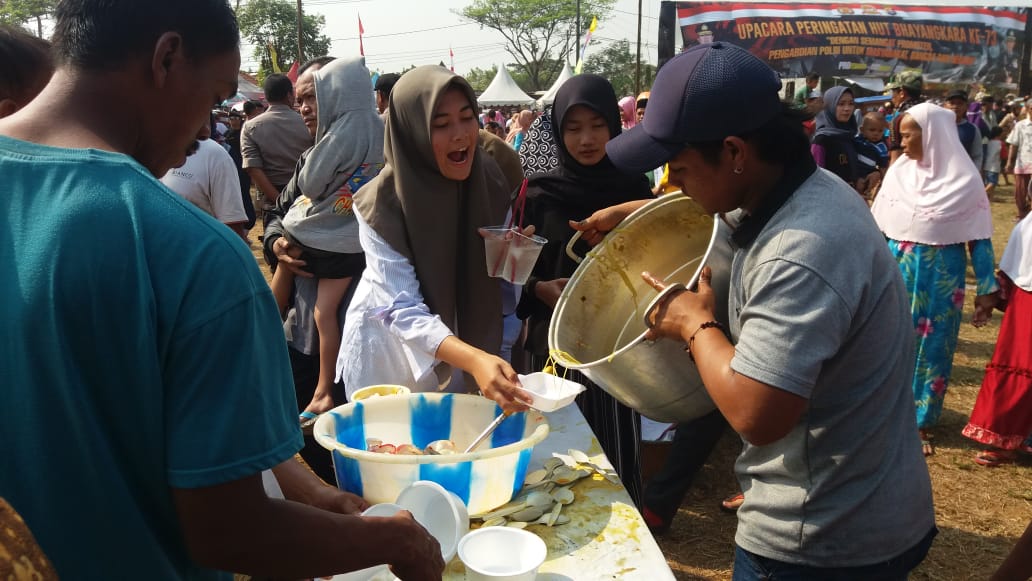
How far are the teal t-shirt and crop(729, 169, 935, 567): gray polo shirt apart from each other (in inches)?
32.7

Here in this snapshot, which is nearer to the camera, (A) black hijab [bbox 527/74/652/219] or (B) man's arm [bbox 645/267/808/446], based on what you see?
(B) man's arm [bbox 645/267/808/446]

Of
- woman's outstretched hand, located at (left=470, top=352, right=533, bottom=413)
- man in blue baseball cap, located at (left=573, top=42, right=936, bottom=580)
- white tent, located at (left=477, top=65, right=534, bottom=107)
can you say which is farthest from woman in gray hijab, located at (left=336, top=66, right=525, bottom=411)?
white tent, located at (left=477, top=65, right=534, bottom=107)

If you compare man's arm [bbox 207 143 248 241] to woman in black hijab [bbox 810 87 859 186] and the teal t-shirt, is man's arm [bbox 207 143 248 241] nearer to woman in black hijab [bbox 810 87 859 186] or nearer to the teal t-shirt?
the teal t-shirt

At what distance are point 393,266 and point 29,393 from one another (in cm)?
133

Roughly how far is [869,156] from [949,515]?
13.3 ft

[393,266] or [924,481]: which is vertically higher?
[393,266]

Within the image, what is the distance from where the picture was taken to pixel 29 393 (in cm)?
77

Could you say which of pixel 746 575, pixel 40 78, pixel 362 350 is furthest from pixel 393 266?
pixel 746 575

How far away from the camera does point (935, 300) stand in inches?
158

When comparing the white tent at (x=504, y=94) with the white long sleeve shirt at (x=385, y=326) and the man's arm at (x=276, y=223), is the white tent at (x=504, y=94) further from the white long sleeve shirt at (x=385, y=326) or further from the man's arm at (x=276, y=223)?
the white long sleeve shirt at (x=385, y=326)

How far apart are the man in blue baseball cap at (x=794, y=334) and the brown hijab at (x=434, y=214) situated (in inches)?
34.0

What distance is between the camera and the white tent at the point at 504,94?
81.4 feet

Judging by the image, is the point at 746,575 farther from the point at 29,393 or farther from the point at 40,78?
the point at 40,78

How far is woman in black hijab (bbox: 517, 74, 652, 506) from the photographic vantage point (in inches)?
101
